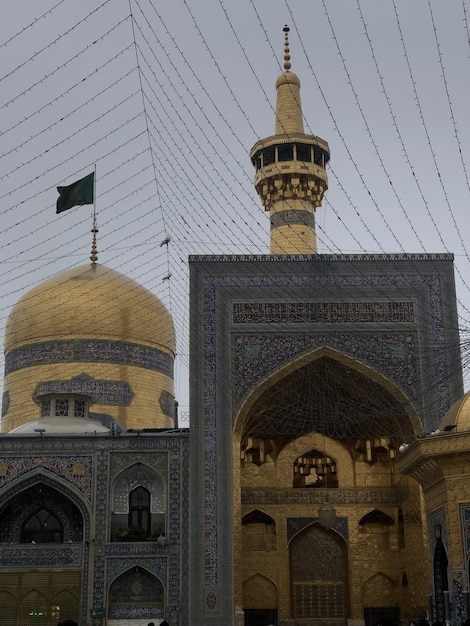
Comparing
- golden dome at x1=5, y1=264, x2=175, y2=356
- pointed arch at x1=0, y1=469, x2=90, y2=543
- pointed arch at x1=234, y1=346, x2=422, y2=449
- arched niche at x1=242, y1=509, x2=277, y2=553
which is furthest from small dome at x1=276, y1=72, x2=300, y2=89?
pointed arch at x1=0, y1=469, x2=90, y2=543

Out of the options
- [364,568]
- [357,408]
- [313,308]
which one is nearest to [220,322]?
[313,308]

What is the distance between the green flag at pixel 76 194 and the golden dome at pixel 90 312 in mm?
5747

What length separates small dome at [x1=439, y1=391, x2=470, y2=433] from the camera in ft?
31.2

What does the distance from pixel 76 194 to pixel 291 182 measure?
22.4 ft

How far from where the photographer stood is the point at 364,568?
54.5 ft

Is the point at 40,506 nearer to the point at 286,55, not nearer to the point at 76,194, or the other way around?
the point at 76,194

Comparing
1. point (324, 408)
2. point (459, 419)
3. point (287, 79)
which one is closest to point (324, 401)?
point (324, 408)

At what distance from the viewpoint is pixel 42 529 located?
594 inches

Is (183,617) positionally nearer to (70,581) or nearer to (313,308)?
(70,581)

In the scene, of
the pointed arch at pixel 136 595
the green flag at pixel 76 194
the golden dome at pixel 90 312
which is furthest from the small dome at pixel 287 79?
the pointed arch at pixel 136 595

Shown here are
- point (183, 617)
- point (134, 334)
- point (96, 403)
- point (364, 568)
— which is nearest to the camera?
point (183, 617)

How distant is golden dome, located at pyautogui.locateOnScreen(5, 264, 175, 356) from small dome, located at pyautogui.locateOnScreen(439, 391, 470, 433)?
10486 mm

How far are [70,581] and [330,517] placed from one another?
3945mm

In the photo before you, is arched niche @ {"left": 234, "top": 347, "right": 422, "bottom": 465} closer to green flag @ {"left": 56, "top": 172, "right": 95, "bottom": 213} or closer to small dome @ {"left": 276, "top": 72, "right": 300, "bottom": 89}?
green flag @ {"left": 56, "top": 172, "right": 95, "bottom": 213}
